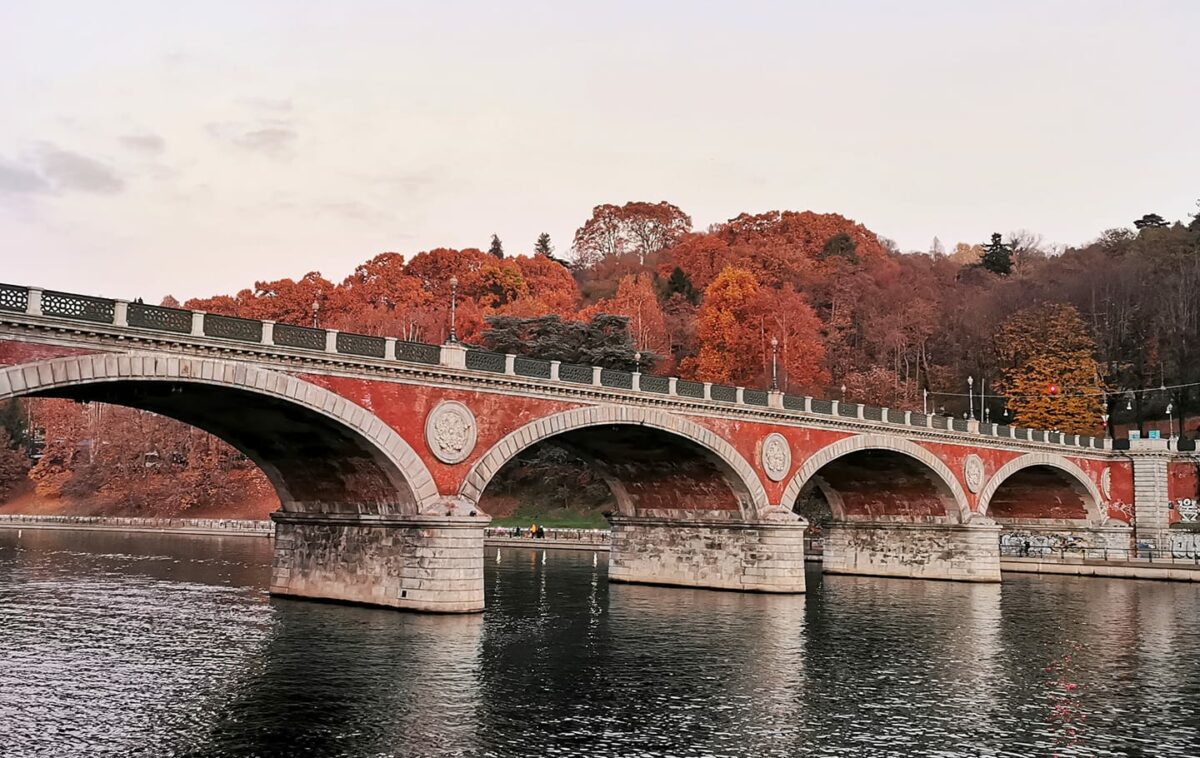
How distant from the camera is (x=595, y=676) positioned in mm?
23406

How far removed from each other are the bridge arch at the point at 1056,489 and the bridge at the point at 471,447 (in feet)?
16.1

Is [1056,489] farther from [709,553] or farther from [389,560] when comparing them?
[389,560]

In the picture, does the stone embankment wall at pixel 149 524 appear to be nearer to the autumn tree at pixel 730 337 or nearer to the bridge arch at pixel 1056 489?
the autumn tree at pixel 730 337

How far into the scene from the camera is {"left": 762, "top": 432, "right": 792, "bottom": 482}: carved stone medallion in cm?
4234

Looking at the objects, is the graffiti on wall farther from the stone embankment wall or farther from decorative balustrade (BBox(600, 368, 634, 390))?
the stone embankment wall

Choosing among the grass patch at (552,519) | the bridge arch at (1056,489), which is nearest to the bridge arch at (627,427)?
the bridge arch at (1056,489)

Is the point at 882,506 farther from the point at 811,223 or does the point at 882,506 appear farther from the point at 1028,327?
the point at 811,223

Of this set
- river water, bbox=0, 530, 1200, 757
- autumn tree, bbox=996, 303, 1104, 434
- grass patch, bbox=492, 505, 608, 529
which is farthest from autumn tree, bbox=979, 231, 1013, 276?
river water, bbox=0, 530, 1200, 757

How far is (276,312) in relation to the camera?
95.2 metres

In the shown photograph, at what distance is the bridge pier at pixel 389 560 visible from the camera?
101 ft

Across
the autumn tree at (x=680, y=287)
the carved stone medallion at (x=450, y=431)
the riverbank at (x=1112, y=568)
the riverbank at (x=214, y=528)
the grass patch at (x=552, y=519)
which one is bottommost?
the riverbank at (x=1112, y=568)

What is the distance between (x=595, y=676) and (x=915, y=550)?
33.4 meters

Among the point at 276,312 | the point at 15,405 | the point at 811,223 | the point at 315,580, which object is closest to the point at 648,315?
the point at 811,223

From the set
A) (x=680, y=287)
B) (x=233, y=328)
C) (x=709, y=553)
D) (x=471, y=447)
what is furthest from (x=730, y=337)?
(x=233, y=328)
